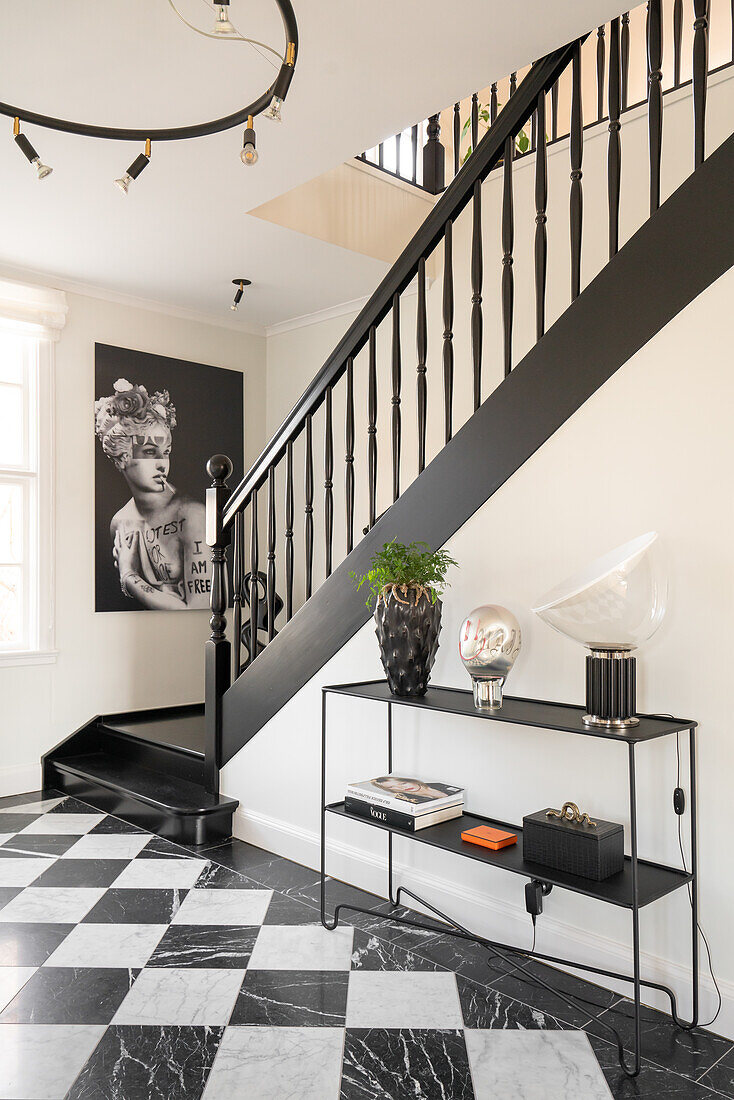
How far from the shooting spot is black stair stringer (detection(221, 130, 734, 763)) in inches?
81.9

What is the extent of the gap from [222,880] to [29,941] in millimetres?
711

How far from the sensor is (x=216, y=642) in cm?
367

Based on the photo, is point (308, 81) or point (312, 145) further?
point (312, 145)

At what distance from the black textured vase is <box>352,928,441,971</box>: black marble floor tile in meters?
0.78

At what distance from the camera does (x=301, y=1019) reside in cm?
211

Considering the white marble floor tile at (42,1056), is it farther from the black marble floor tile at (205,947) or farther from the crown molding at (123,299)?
the crown molding at (123,299)

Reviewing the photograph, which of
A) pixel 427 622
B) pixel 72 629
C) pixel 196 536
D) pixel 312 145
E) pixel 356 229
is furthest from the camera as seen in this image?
pixel 196 536

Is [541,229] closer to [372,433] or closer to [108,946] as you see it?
[372,433]

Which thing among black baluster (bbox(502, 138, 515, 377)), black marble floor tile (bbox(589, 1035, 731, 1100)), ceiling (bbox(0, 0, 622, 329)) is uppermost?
ceiling (bbox(0, 0, 622, 329))

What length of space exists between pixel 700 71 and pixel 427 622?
1639 mm

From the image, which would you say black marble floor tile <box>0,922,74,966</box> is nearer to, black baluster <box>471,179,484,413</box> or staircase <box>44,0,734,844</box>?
staircase <box>44,0,734,844</box>

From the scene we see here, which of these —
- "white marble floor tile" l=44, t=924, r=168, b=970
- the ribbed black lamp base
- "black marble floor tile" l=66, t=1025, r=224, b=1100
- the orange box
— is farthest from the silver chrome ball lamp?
"white marble floor tile" l=44, t=924, r=168, b=970

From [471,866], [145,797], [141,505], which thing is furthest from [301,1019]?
[141,505]

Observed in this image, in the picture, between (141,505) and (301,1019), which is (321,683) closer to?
(301,1019)
